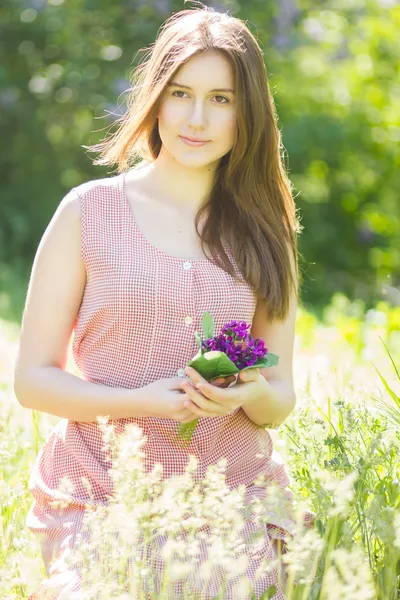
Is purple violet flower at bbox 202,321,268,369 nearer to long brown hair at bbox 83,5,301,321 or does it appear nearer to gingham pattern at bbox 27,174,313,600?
gingham pattern at bbox 27,174,313,600

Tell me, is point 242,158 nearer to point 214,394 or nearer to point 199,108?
point 199,108

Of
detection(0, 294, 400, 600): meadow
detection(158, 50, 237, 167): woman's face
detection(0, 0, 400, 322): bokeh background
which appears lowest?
detection(0, 0, 400, 322): bokeh background

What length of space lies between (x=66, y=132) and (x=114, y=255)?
7.33m

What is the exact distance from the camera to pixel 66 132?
9.32 metres

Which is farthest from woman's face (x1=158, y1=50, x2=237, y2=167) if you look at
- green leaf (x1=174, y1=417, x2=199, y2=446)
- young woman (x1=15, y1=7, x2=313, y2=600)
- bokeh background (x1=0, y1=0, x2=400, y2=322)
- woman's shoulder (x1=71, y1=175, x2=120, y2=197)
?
bokeh background (x1=0, y1=0, x2=400, y2=322)

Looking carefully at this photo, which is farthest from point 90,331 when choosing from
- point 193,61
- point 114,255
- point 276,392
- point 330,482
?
point 330,482

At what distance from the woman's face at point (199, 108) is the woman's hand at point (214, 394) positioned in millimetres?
615

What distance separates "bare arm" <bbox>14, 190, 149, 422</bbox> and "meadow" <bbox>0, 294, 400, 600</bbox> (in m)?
0.13

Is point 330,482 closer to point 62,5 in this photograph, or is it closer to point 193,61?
point 193,61

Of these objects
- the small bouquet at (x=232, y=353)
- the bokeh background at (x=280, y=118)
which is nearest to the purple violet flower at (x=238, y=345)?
the small bouquet at (x=232, y=353)

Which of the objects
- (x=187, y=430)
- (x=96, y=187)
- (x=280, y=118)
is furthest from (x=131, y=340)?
(x=280, y=118)

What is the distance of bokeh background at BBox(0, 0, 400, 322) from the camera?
8.27 m

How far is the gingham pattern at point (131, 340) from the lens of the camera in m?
2.23

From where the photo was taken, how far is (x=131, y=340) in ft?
7.40
